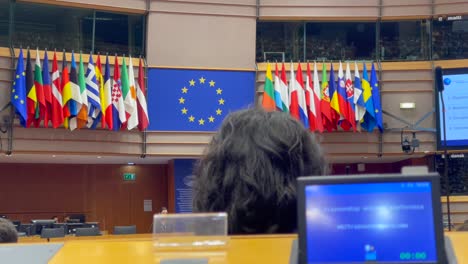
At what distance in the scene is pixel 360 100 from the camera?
14297mm

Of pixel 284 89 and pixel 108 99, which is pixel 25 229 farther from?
pixel 284 89

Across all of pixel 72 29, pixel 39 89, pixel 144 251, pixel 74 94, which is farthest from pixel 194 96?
pixel 144 251

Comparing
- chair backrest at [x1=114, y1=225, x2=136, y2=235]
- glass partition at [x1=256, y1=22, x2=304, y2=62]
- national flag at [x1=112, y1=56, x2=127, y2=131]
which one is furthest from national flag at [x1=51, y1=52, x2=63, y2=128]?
glass partition at [x1=256, y1=22, x2=304, y2=62]

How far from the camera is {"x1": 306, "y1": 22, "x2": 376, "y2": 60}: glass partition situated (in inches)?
597

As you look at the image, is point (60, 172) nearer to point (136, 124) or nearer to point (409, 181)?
point (136, 124)

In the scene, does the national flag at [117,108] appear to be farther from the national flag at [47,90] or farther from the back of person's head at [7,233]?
the back of person's head at [7,233]

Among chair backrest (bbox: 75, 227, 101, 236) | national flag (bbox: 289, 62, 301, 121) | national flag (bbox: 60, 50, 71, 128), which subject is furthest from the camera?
national flag (bbox: 289, 62, 301, 121)

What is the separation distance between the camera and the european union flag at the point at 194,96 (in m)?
14.2

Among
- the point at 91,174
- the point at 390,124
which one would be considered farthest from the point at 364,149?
the point at 91,174

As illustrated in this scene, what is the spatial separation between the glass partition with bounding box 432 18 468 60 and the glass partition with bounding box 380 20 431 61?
0.21 metres

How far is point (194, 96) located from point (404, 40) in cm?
530

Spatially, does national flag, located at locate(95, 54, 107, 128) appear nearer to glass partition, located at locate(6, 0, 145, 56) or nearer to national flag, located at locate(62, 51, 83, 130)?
national flag, located at locate(62, 51, 83, 130)

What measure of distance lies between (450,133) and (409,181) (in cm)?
1350

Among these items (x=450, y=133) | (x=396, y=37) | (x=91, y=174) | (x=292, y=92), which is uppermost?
(x=396, y=37)
